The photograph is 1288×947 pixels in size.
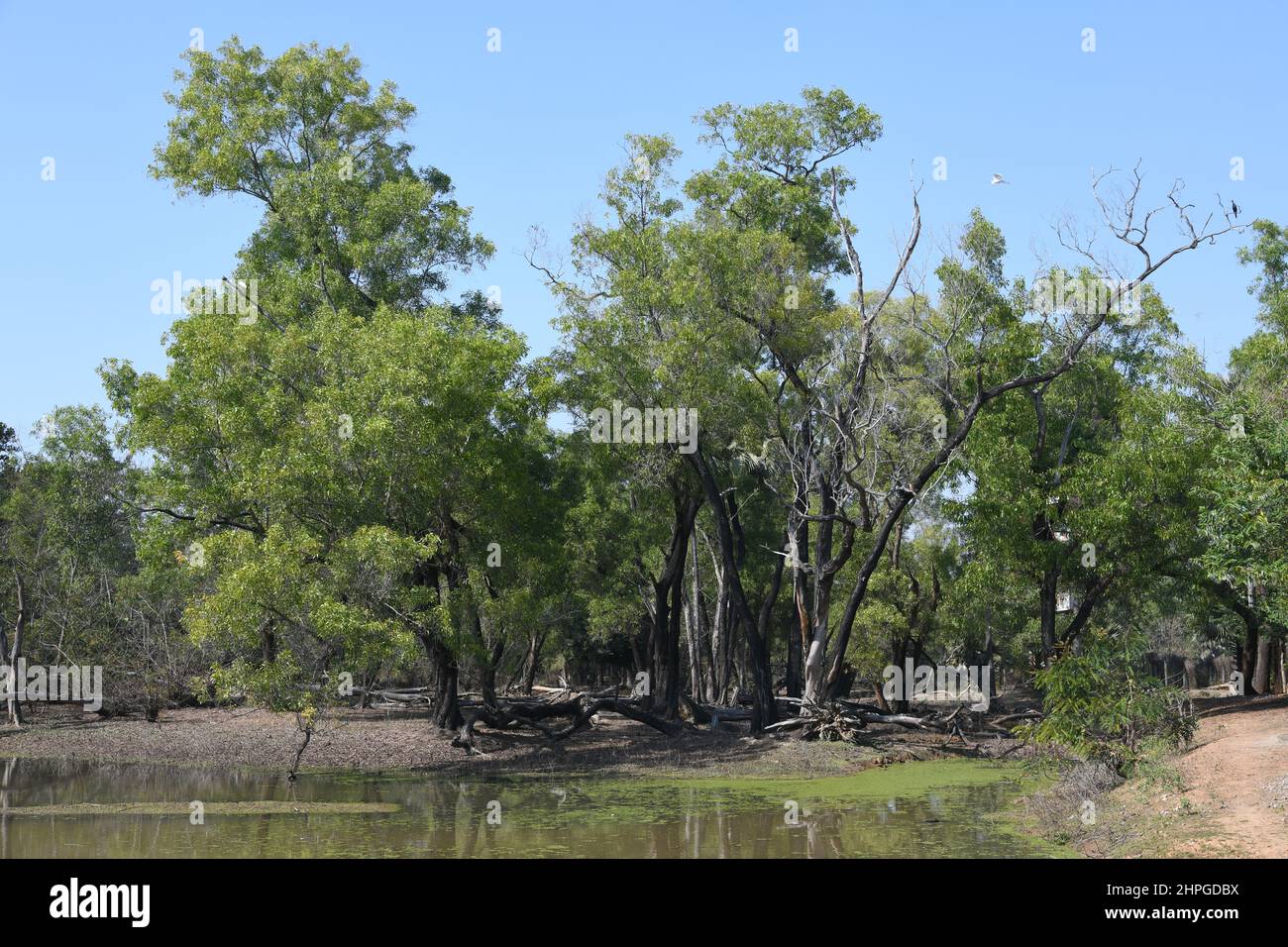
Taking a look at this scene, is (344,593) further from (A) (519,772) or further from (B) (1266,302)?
(B) (1266,302)

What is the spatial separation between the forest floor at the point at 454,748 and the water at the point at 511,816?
1.26 m

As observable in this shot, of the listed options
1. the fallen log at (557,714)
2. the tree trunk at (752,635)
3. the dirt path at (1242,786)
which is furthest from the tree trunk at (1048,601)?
the fallen log at (557,714)

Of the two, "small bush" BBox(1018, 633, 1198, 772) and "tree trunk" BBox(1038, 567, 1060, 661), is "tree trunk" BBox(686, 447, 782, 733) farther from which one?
"small bush" BBox(1018, 633, 1198, 772)

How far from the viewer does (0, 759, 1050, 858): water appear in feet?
45.0

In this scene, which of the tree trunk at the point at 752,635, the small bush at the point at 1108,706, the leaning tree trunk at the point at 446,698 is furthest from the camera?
the tree trunk at the point at 752,635

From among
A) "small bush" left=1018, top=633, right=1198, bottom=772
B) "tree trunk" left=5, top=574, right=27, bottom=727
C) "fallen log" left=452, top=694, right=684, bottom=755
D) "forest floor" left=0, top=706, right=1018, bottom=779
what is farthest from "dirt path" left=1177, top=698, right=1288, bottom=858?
"tree trunk" left=5, top=574, right=27, bottom=727

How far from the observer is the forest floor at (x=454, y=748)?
74.3 ft

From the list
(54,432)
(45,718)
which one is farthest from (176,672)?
(54,432)

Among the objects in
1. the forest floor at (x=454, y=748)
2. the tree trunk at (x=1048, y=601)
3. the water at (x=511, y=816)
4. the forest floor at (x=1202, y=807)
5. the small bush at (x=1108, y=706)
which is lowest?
the forest floor at (x=454, y=748)

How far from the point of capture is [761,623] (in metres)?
33.3

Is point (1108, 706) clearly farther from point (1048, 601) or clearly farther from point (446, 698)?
point (446, 698)

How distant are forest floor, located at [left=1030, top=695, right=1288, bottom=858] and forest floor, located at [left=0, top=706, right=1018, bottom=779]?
7.08 m

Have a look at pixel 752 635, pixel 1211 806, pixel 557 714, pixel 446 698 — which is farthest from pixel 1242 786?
pixel 446 698
